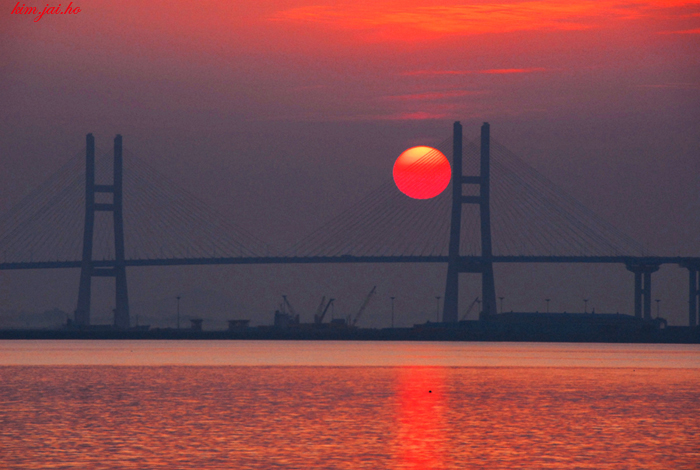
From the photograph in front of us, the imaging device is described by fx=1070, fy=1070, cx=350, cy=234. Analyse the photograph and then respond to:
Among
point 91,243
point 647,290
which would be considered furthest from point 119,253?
point 647,290

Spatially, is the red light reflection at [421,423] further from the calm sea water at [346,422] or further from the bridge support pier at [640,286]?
the bridge support pier at [640,286]

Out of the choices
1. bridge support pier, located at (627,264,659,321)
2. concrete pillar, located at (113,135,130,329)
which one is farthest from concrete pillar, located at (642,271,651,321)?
concrete pillar, located at (113,135,130,329)

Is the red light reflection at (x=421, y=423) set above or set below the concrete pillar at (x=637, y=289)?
below

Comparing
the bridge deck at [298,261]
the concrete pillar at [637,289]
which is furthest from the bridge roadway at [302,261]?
the concrete pillar at [637,289]

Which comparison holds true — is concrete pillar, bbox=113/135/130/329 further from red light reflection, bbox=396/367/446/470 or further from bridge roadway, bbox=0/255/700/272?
red light reflection, bbox=396/367/446/470

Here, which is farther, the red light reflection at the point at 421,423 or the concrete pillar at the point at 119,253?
the concrete pillar at the point at 119,253

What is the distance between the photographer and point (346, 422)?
2441cm

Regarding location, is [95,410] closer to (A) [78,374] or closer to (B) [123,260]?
(A) [78,374]

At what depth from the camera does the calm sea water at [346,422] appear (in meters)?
18.4

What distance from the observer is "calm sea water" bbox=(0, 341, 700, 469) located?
18.4 m

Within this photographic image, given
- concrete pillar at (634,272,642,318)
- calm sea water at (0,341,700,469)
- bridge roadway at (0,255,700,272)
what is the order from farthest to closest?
1. concrete pillar at (634,272,642,318)
2. bridge roadway at (0,255,700,272)
3. calm sea water at (0,341,700,469)

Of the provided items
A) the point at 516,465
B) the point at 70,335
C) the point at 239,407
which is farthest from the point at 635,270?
the point at 516,465

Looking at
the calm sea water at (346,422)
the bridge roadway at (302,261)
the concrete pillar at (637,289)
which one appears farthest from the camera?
the concrete pillar at (637,289)

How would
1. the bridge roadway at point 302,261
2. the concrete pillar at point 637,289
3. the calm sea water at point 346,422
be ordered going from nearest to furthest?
the calm sea water at point 346,422
the bridge roadway at point 302,261
the concrete pillar at point 637,289
